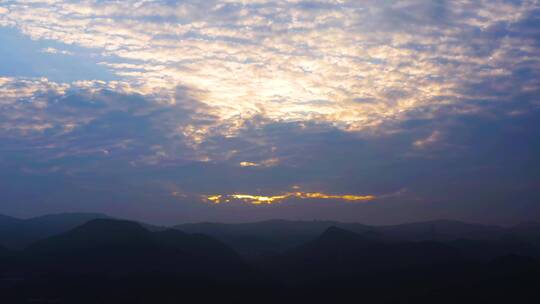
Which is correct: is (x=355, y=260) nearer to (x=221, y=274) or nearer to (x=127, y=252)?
(x=221, y=274)

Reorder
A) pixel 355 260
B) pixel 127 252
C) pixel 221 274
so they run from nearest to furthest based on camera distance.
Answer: pixel 221 274, pixel 127 252, pixel 355 260

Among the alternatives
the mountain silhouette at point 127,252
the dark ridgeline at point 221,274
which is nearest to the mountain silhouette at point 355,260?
the dark ridgeline at point 221,274

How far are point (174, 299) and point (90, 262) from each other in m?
46.8

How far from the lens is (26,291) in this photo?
121 meters

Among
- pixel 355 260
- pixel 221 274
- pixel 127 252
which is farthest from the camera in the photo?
pixel 355 260

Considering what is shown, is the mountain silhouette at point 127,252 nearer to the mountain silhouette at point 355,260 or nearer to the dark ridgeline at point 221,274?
the dark ridgeline at point 221,274

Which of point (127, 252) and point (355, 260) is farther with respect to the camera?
point (355, 260)

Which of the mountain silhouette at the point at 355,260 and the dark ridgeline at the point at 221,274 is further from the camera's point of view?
the mountain silhouette at the point at 355,260

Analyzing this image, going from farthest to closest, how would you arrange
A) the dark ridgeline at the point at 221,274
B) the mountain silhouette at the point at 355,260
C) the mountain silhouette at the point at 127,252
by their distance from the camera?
the mountain silhouette at the point at 355,260 < the mountain silhouette at the point at 127,252 < the dark ridgeline at the point at 221,274

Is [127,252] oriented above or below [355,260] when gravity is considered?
above

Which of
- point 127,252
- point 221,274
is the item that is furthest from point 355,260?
point 127,252

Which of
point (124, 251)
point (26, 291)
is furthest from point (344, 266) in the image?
point (26, 291)

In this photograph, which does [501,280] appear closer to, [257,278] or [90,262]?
[257,278]

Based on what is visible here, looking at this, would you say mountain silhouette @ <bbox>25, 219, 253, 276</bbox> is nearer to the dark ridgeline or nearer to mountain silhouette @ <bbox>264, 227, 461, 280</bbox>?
the dark ridgeline
